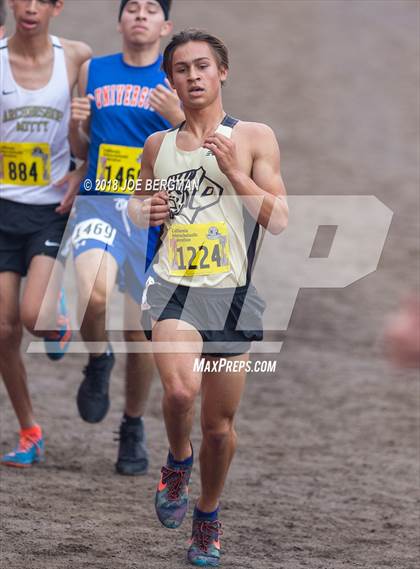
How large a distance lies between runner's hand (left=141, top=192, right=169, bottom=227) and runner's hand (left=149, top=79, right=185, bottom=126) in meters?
1.20

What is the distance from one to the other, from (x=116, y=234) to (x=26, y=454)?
1536 mm

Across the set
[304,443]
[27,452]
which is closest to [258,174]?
[27,452]

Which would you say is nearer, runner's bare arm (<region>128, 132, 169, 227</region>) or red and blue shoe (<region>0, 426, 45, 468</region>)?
runner's bare arm (<region>128, 132, 169, 227</region>)

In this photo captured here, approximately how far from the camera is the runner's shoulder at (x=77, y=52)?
720 cm

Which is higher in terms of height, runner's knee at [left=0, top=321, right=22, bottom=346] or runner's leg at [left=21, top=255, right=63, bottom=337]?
runner's leg at [left=21, top=255, right=63, bottom=337]

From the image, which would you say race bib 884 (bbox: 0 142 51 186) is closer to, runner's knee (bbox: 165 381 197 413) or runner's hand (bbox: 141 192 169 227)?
runner's hand (bbox: 141 192 169 227)

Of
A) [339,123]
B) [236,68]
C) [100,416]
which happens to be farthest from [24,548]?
[236,68]

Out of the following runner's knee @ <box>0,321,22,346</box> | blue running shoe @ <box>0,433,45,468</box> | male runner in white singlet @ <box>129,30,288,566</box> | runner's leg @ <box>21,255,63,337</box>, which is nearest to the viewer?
male runner in white singlet @ <box>129,30,288,566</box>

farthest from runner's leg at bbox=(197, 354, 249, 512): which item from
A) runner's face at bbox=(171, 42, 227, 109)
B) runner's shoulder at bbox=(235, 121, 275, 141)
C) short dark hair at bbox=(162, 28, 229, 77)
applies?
short dark hair at bbox=(162, 28, 229, 77)

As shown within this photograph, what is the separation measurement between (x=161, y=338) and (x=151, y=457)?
2912 millimetres

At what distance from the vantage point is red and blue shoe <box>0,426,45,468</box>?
24.1 ft

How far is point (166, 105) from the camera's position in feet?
21.1

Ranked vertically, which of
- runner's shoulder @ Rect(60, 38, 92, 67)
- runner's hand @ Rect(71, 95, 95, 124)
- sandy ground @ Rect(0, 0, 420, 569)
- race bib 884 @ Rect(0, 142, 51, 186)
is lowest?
sandy ground @ Rect(0, 0, 420, 569)

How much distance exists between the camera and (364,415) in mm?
9375
